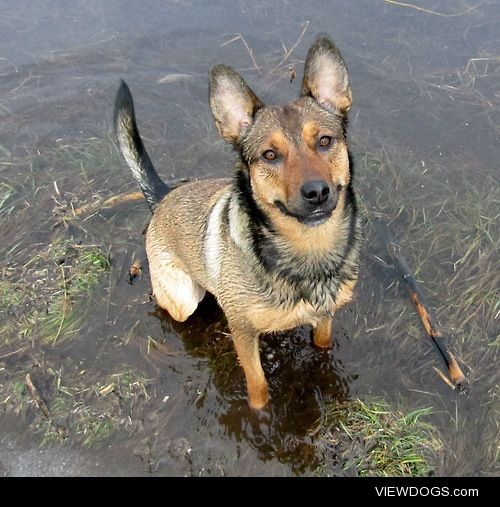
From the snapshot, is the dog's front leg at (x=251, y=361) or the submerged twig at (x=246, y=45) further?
the submerged twig at (x=246, y=45)

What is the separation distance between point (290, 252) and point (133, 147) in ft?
5.78

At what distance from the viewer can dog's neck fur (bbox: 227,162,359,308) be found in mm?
3434

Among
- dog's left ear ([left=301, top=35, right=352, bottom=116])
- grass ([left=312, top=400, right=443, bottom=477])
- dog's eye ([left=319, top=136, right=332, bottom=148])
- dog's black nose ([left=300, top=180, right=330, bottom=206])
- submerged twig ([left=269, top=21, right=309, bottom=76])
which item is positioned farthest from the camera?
submerged twig ([left=269, top=21, right=309, bottom=76])

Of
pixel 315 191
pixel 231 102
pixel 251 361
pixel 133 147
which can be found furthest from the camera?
pixel 133 147

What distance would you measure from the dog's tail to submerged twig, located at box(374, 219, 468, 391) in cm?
226

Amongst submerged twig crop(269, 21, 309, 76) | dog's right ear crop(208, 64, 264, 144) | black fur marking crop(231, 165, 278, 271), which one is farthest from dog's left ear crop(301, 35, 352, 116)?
submerged twig crop(269, 21, 309, 76)

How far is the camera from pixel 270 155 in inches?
127

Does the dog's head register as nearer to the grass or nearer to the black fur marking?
the black fur marking

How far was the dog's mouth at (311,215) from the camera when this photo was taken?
10.1 feet

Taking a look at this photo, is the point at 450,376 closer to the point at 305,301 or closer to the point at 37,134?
the point at 305,301

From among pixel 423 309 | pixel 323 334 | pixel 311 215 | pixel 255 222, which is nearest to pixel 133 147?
pixel 255 222

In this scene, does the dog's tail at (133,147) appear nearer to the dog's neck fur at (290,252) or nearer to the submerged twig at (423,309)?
the dog's neck fur at (290,252)

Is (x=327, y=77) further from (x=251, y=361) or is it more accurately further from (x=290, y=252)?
(x=251, y=361)

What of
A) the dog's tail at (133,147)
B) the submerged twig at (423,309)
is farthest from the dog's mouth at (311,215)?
the submerged twig at (423,309)
